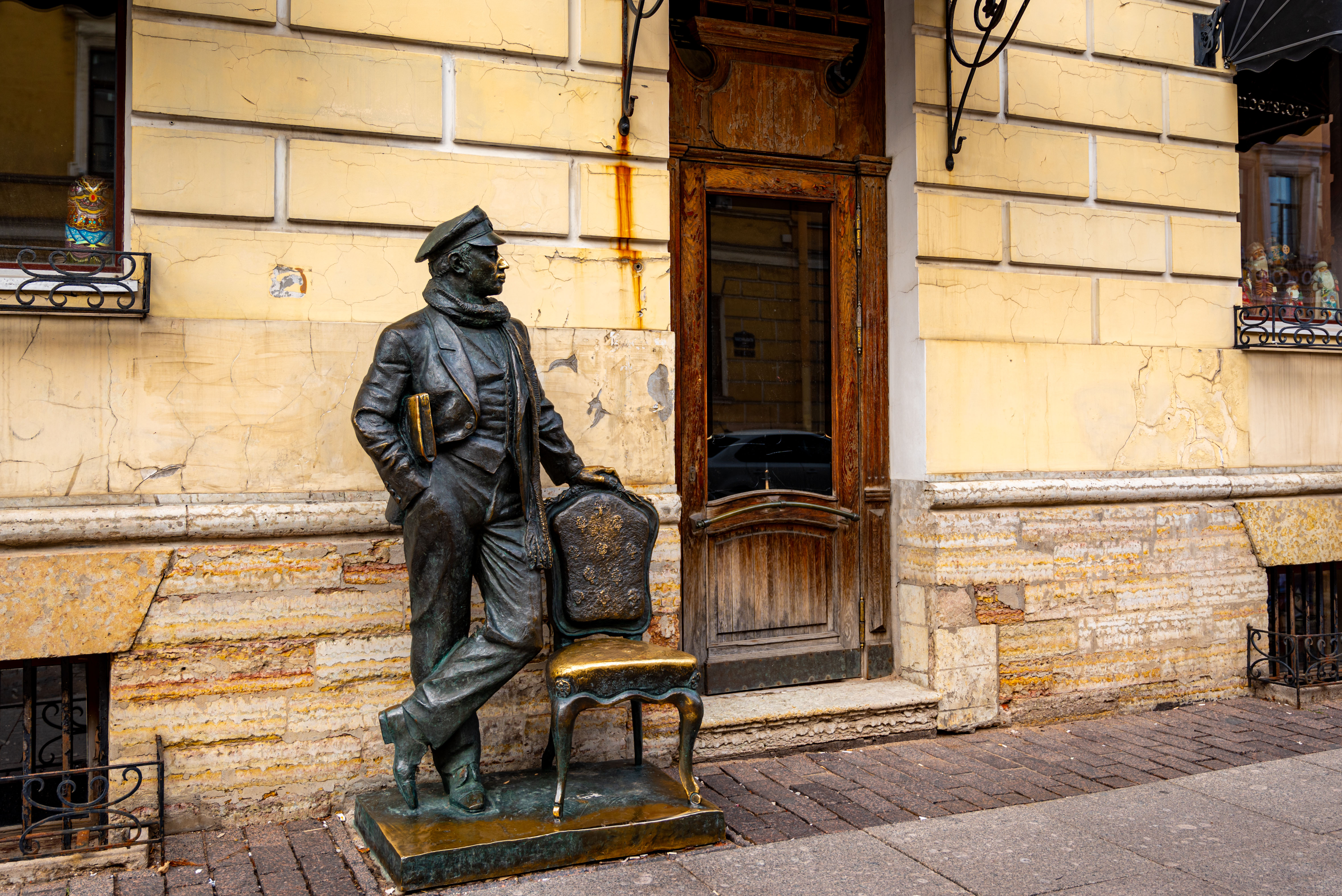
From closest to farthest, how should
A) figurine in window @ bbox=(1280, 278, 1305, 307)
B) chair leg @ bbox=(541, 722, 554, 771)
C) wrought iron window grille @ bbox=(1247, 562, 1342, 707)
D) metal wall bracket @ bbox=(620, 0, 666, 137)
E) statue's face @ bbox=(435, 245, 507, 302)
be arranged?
statue's face @ bbox=(435, 245, 507, 302) < chair leg @ bbox=(541, 722, 554, 771) < metal wall bracket @ bbox=(620, 0, 666, 137) < wrought iron window grille @ bbox=(1247, 562, 1342, 707) < figurine in window @ bbox=(1280, 278, 1305, 307)

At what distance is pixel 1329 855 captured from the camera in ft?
12.8

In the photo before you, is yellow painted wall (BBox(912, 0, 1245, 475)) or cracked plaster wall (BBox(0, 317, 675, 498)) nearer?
cracked plaster wall (BBox(0, 317, 675, 498))

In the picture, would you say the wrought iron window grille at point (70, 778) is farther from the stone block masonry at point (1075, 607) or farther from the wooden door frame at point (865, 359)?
the stone block masonry at point (1075, 607)

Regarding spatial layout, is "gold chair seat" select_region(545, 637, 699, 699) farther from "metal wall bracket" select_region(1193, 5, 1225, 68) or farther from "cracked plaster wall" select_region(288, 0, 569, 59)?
"metal wall bracket" select_region(1193, 5, 1225, 68)

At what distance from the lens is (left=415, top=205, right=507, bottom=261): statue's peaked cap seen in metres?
3.98

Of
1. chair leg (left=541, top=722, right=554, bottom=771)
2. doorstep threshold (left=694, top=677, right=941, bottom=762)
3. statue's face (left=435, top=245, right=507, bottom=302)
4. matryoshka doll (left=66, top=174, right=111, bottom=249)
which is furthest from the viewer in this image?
doorstep threshold (left=694, top=677, right=941, bottom=762)

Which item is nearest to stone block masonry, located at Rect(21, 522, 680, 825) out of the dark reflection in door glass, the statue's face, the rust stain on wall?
the statue's face

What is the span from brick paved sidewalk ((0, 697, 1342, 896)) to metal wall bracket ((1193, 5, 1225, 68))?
3.98 metres

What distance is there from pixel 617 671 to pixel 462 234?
5.80 feet

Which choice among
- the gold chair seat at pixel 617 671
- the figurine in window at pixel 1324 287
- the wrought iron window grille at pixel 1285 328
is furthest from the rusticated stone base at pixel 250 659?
the figurine in window at pixel 1324 287

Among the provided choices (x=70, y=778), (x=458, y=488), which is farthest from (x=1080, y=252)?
(x=70, y=778)

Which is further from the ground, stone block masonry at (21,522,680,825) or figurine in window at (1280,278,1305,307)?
figurine in window at (1280,278,1305,307)

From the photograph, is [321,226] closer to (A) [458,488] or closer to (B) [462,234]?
(B) [462,234]

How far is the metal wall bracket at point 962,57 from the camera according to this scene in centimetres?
561
